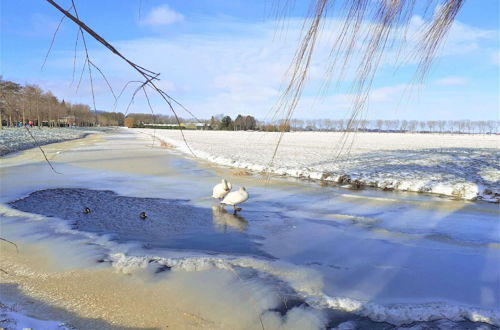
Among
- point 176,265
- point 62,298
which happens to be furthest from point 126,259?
→ point 62,298

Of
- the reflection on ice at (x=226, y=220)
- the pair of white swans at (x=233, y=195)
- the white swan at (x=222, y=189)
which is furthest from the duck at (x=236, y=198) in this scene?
the white swan at (x=222, y=189)

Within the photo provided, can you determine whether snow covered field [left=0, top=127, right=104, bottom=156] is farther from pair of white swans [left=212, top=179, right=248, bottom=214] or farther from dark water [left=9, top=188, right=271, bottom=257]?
pair of white swans [left=212, top=179, right=248, bottom=214]

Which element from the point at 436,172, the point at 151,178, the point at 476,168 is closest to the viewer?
the point at 151,178

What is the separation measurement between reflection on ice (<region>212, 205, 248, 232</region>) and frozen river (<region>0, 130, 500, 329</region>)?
1.1 inches

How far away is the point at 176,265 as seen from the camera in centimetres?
528

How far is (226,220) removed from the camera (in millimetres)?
8234

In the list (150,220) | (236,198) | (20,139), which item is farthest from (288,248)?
(20,139)

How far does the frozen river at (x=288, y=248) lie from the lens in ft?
13.8

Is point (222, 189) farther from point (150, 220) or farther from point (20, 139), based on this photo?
point (20, 139)

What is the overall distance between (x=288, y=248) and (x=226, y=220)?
227cm

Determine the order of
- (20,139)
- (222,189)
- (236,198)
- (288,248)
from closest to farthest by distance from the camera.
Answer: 1. (288,248)
2. (236,198)
3. (222,189)
4. (20,139)

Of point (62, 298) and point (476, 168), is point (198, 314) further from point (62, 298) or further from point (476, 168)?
point (476, 168)

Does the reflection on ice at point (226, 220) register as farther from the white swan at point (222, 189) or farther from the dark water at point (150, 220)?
the white swan at point (222, 189)

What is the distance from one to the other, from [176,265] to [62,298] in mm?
1611
